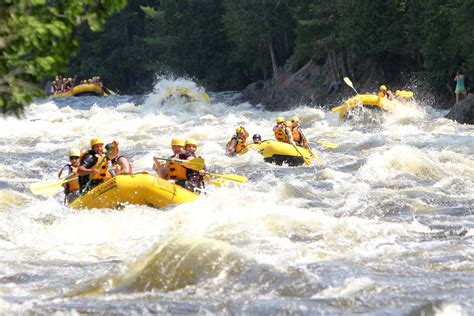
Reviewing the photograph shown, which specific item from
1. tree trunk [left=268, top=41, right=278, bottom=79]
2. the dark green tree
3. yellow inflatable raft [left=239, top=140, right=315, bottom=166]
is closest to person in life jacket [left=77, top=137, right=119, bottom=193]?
yellow inflatable raft [left=239, top=140, right=315, bottom=166]

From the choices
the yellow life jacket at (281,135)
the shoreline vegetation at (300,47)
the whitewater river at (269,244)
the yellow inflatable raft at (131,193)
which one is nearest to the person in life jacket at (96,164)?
the yellow inflatable raft at (131,193)

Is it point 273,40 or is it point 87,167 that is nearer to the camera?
point 87,167

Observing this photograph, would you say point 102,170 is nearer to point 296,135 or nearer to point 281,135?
point 281,135

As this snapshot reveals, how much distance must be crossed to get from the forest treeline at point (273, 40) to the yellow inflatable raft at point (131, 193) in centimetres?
1666

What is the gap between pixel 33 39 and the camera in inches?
179

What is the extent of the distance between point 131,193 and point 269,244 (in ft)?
8.56

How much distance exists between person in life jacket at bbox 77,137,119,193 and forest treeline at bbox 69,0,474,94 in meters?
16.4

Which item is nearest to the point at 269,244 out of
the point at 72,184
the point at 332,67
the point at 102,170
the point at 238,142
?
the point at 102,170

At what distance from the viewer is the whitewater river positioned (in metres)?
7.06

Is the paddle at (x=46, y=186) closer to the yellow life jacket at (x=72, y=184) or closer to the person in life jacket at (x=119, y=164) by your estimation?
the yellow life jacket at (x=72, y=184)

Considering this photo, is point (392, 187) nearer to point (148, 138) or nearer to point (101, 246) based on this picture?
point (101, 246)

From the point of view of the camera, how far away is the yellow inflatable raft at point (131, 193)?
11.3 m

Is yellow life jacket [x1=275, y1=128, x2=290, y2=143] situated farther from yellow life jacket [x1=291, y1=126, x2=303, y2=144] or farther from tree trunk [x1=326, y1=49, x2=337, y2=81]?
tree trunk [x1=326, y1=49, x2=337, y2=81]

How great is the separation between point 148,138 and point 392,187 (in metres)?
13.5
